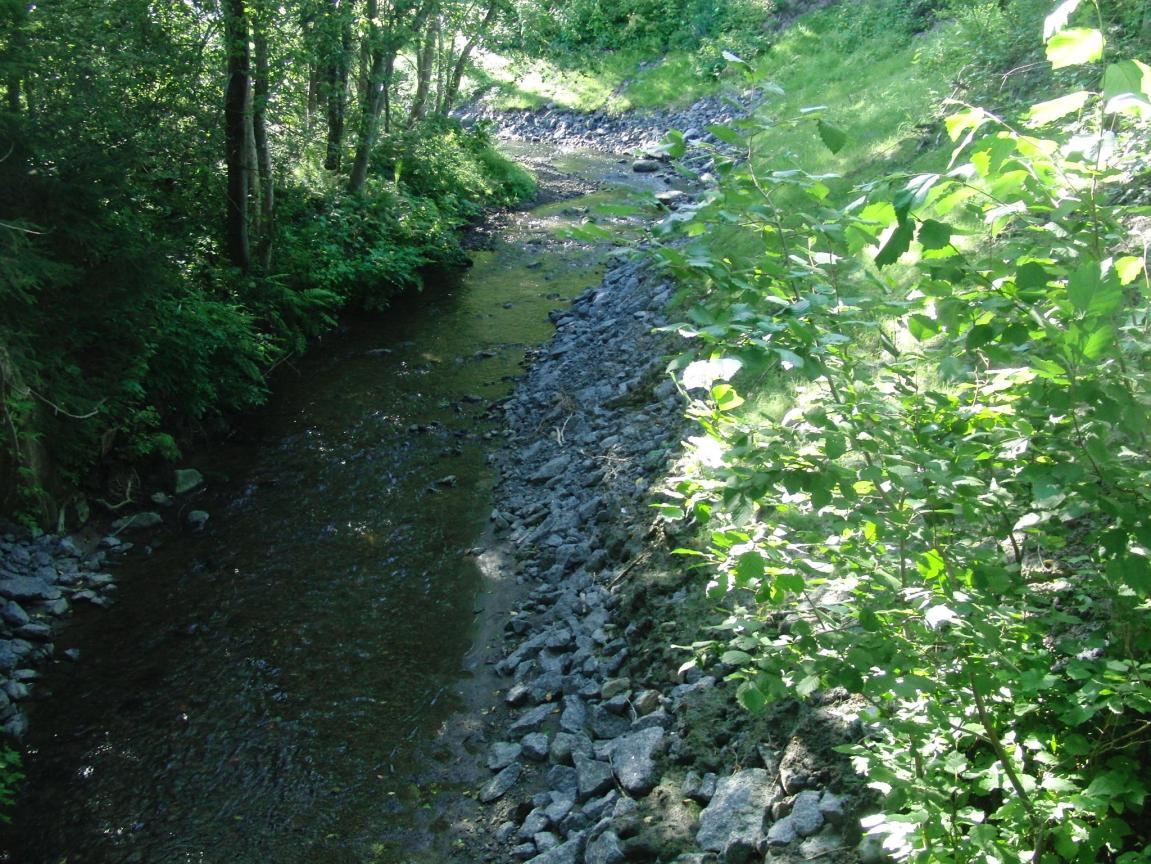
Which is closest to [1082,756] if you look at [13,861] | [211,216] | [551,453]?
[13,861]

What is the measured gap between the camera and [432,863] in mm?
5523

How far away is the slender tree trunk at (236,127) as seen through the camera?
37.2ft

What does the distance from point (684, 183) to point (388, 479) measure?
52.0 feet

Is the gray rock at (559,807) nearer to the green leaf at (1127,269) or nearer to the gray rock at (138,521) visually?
the green leaf at (1127,269)

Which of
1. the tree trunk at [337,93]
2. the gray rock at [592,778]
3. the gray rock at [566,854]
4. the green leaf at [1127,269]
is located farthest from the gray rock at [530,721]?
the tree trunk at [337,93]

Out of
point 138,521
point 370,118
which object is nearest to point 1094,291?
point 138,521

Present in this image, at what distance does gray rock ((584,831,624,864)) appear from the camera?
15.7 ft

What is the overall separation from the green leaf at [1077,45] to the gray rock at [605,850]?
14.1ft

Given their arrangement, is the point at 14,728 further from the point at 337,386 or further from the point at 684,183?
the point at 684,183

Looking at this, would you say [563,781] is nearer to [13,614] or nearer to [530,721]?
[530,721]

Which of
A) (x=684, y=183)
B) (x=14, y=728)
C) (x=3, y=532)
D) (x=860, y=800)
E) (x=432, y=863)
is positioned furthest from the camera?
(x=684, y=183)

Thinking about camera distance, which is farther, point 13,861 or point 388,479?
point 388,479

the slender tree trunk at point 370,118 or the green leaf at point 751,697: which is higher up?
the slender tree trunk at point 370,118

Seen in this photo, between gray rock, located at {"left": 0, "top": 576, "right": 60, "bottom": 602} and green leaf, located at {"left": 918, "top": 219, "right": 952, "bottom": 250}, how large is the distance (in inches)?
330
